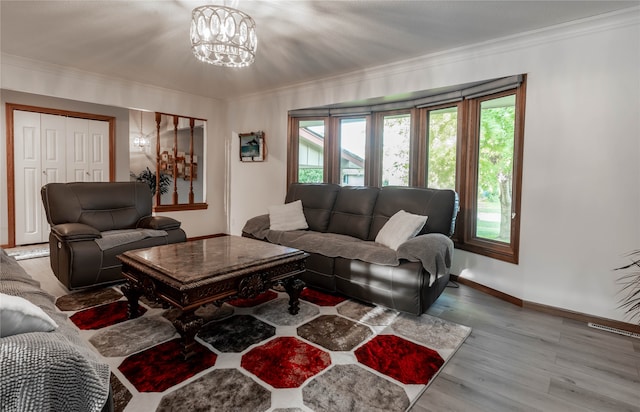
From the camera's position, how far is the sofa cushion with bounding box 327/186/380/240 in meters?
3.61

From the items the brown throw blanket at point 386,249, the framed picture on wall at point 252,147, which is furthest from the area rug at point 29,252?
the brown throw blanket at point 386,249

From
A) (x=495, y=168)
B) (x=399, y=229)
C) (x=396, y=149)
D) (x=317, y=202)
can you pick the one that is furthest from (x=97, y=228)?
(x=495, y=168)

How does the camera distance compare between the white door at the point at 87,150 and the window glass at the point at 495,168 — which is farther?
the white door at the point at 87,150

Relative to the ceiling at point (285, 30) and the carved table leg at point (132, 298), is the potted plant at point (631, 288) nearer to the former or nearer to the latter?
the ceiling at point (285, 30)

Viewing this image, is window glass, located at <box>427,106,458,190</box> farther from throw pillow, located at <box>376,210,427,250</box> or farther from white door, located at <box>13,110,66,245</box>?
white door, located at <box>13,110,66,245</box>

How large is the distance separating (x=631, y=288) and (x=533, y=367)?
1263 millimetres

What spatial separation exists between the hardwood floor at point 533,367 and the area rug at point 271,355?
13 cm

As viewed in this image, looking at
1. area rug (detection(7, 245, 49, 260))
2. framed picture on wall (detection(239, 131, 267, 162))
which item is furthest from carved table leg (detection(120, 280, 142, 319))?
framed picture on wall (detection(239, 131, 267, 162))

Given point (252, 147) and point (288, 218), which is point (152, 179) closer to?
point (252, 147)

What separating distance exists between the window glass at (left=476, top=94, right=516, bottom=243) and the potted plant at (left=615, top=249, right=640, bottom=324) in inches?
35.3

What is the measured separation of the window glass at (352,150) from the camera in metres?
4.54

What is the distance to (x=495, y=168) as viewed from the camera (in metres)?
3.40

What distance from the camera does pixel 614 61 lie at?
2.59 m

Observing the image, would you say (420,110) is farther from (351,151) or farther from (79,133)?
(79,133)
